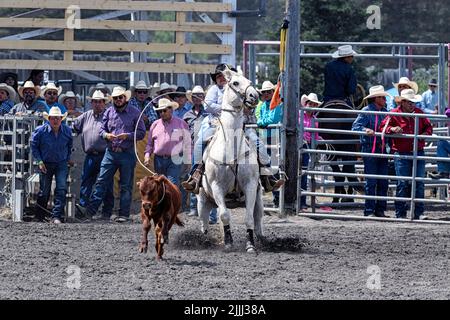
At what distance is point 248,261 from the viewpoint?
1088 cm

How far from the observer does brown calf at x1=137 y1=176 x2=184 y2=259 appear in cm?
1062

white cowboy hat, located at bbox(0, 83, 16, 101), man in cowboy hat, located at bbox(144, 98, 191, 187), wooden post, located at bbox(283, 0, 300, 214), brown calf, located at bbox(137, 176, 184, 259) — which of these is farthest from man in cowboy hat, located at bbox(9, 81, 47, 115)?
brown calf, located at bbox(137, 176, 184, 259)

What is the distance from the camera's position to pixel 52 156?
14.8 m

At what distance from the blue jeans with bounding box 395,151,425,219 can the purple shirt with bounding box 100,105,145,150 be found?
3.61 m

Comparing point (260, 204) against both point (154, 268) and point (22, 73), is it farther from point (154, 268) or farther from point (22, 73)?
point (22, 73)

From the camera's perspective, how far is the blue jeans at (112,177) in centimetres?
1524

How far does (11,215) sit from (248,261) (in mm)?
5066

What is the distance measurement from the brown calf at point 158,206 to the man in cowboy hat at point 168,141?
3784mm

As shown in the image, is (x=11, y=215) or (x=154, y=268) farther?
(x=11, y=215)

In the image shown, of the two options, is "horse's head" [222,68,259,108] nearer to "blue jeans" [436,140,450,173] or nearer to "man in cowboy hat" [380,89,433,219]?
"man in cowboy hat" [380,89,433,219]

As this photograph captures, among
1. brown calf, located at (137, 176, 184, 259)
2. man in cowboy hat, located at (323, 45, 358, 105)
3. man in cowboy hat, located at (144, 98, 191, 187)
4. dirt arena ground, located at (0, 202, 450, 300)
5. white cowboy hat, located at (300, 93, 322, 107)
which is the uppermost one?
man in cowboy hat, located at (323, 45, 358, 105)

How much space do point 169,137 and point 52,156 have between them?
1.60 meters

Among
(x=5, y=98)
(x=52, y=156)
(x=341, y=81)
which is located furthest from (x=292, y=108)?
(x=5, y=98)
